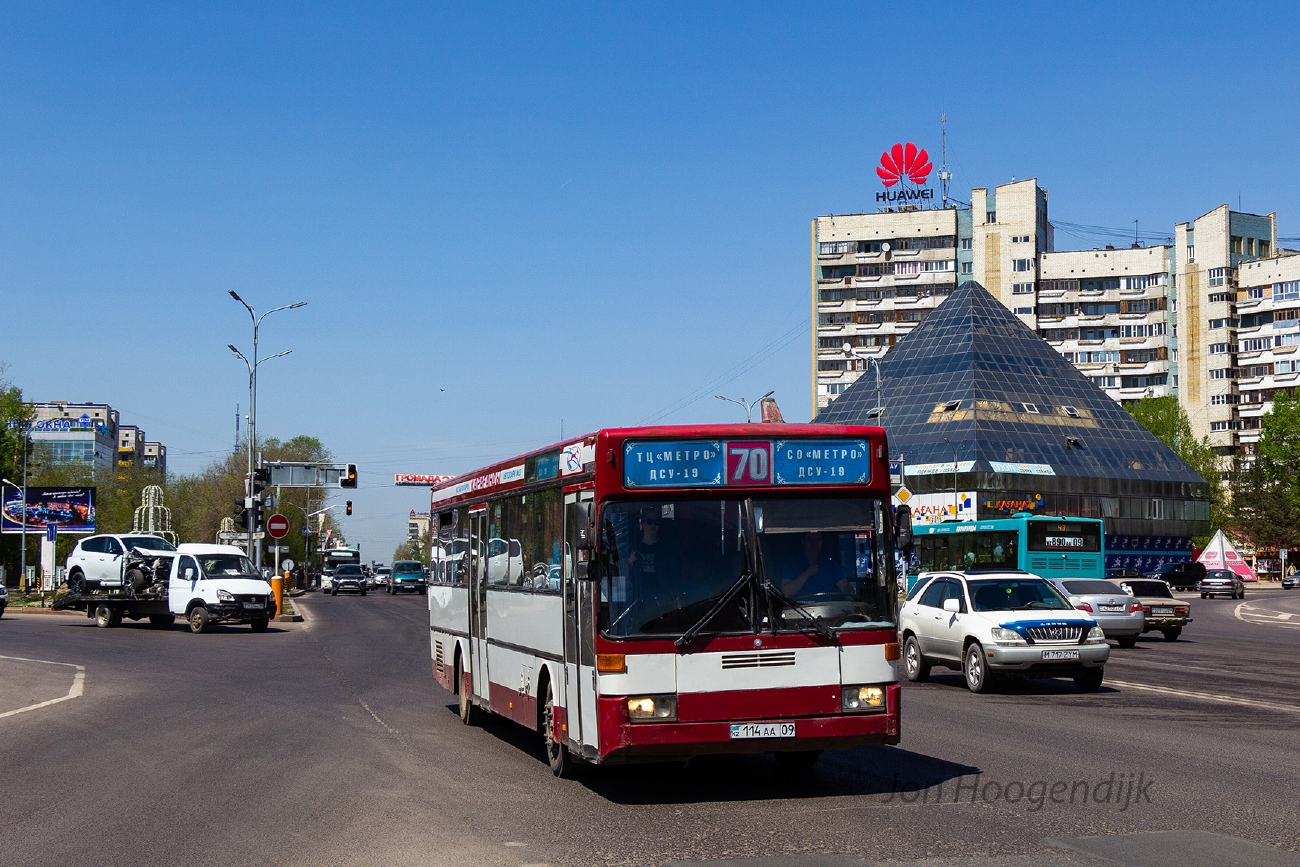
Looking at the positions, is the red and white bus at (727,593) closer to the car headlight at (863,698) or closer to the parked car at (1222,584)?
the car headlight at (863,698)

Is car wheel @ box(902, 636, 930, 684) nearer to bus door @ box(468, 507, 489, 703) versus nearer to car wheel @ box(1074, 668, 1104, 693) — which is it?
car wheel @ box(1074, 668, 1104, 693)

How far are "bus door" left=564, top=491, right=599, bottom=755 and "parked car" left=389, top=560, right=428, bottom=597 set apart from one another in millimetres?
67469

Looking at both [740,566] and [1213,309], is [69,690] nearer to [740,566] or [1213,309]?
[740,566]

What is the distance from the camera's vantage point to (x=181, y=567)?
3478 centimetres

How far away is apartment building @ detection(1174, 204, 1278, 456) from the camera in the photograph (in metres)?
124

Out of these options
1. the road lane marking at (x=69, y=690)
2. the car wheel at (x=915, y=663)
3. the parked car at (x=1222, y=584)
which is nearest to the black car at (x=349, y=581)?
the parked car at (x=1222, y=584)

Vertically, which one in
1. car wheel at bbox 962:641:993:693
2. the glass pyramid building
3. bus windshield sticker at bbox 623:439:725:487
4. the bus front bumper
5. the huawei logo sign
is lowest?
car wheel at bbox 962:641:993:693

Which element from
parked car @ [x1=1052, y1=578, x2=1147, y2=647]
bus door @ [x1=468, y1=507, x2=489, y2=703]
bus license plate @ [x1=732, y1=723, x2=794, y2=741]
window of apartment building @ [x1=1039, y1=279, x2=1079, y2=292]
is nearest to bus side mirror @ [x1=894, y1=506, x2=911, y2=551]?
bus license plate @ [x1=732, y1=723, x2=794, y2=741]

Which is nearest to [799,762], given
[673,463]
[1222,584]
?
[673,463]

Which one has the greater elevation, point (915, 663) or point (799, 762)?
point (799, 762)

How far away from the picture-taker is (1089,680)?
61.4 ft

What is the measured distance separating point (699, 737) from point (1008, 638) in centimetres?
1007

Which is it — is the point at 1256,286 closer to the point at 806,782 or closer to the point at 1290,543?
the point at 1290,543

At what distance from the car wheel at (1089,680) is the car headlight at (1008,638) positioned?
3.39 feet
